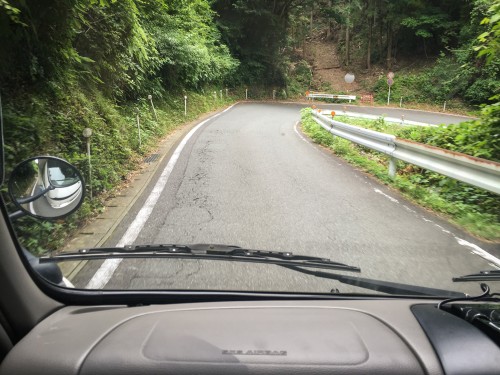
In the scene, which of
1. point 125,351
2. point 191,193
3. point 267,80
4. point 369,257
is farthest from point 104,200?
point 267,80

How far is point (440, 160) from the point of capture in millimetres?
6668

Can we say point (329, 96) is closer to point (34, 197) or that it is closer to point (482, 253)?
point (482, 253)

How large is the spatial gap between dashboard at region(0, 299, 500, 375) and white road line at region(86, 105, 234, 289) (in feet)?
3.61

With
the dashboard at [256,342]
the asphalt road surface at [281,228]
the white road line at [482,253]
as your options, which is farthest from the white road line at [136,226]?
the white road line at [482,253]

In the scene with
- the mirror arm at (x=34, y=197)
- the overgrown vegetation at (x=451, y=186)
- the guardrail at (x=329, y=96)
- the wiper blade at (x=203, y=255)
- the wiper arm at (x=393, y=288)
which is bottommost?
the guardrail at (x=329, y=96)

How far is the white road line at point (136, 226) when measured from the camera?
124 inches

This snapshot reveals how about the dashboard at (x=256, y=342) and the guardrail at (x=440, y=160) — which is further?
the guardrail at (x=440, y=160)

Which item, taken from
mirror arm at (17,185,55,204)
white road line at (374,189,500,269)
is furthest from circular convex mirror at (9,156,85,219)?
white road line at (374,189,500,269)

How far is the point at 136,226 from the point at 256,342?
12.5ft

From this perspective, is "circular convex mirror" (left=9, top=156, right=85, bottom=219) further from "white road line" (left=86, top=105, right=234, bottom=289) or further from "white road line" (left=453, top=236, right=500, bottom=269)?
"white road line" (left=453, top=236, right=500, bottom=269)

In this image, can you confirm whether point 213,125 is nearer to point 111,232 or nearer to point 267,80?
point 111,232

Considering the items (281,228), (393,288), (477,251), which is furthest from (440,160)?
(393,288)

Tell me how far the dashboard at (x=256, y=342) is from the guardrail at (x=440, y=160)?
4148mm

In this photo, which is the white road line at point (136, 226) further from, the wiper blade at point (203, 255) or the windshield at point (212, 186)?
the wiper blade at point (203, 255)
